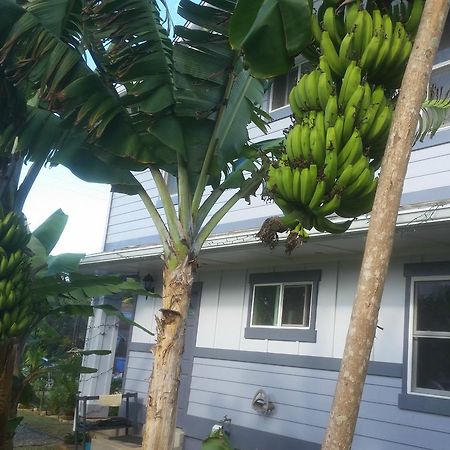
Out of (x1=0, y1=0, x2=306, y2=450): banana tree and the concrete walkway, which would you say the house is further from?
(x1=0, y1=0, x2=306, y2=450): banana tree

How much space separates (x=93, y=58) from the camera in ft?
17.1

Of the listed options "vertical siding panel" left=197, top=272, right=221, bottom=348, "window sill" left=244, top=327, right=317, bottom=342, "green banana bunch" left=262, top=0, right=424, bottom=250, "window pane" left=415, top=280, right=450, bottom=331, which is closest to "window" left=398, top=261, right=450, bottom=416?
"window pane" left=415, top=280, right=450, bottom=331

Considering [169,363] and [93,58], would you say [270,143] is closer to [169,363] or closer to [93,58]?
[93,58]

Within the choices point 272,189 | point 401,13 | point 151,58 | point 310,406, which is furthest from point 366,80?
point 310,406

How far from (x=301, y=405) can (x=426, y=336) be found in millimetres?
2094

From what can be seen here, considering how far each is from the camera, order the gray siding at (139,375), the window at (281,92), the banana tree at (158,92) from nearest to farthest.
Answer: the banana tree at (158,92), the window at (281,92), the gray siding at (139,375)

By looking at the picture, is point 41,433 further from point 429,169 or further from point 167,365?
point 429,169

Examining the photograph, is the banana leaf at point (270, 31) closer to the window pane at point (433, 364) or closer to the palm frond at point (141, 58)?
the palm frond at point (141, 58)

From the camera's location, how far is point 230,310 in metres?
9.60

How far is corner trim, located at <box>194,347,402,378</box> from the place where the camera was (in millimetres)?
7086

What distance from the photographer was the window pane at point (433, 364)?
6695mm

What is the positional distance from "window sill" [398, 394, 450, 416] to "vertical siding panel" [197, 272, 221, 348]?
149 inches

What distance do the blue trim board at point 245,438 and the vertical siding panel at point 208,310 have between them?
1292 mm

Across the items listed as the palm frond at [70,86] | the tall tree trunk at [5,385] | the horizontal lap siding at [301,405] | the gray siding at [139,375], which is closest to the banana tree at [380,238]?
the palm frond at [70,86]
